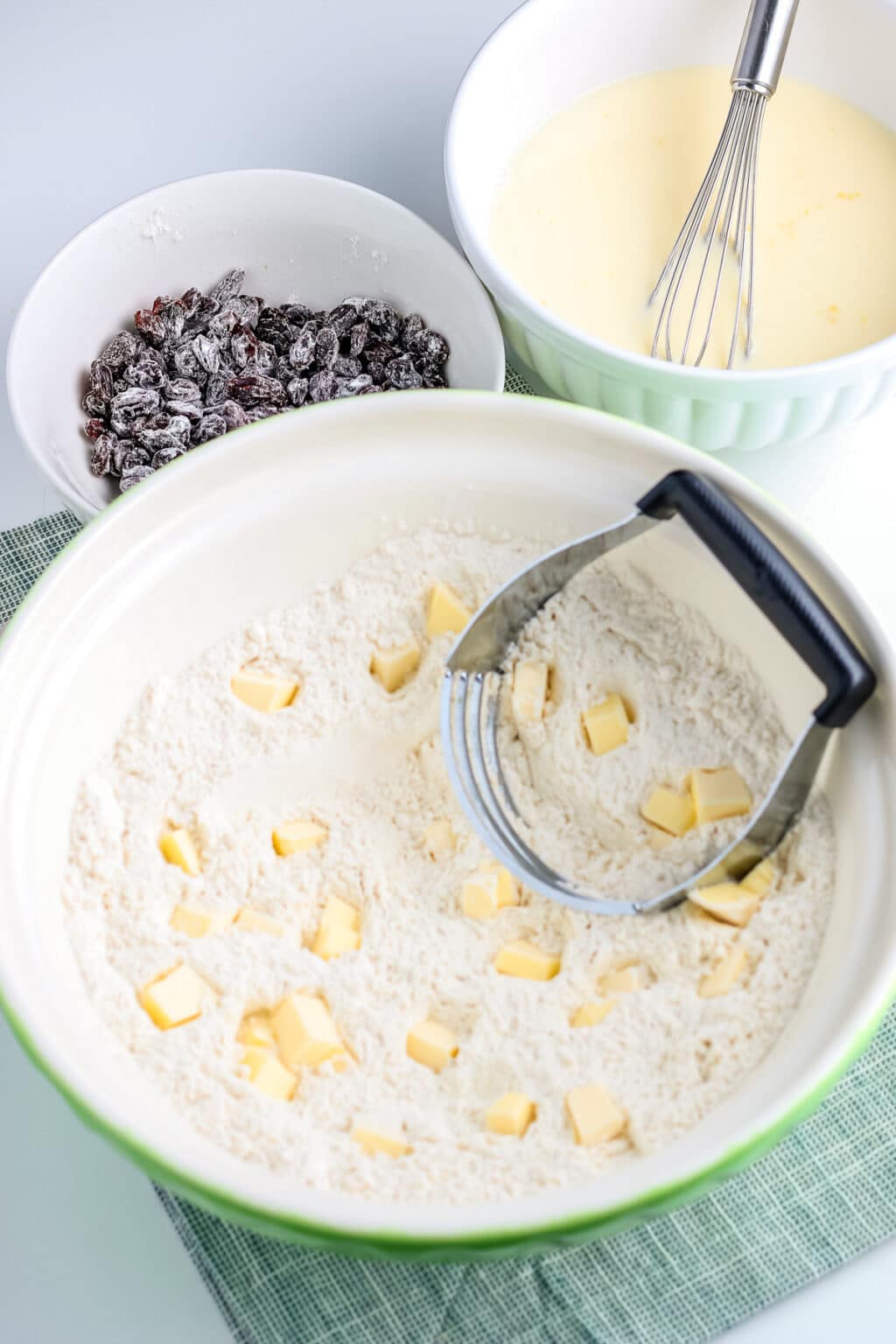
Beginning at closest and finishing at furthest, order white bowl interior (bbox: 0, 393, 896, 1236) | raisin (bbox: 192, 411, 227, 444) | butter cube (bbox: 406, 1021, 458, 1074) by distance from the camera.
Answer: white bowl interior (bbox: 0, 393, 896, 1236) → butter cube (bbox: 406, 1021, 458, 1074) → raisin (bbox: 192, 411, 227, 444)

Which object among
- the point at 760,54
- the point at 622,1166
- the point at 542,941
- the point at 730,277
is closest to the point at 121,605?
the point at 542,941

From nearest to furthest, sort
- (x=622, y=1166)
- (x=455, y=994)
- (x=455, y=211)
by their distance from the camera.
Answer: (x=622, y=1166), (x=455, y=994), (x=455, y=211)

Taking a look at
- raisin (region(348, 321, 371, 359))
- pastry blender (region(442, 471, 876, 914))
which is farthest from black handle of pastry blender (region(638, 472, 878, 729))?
raisin (region(348, 321, 371, 359))

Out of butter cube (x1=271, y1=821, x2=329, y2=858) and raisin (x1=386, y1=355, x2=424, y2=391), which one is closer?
butter cube (x1=271, y1=821, x2=329, y2=858)

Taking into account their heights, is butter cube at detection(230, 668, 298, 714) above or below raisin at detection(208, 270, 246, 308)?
below

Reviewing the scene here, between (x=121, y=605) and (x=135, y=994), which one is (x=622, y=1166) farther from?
(x=121, y=605)

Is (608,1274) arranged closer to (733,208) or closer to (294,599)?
(294,599)

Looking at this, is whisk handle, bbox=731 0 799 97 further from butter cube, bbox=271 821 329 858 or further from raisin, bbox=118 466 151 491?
butter cube, bbox=271 821 329 858

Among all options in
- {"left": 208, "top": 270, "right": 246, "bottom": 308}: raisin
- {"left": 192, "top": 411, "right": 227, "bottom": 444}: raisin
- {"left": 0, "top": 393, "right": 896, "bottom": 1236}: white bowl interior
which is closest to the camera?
{"left": 0, "top": 393, "right": 896, "bottom": 1236}: white bowl interior
